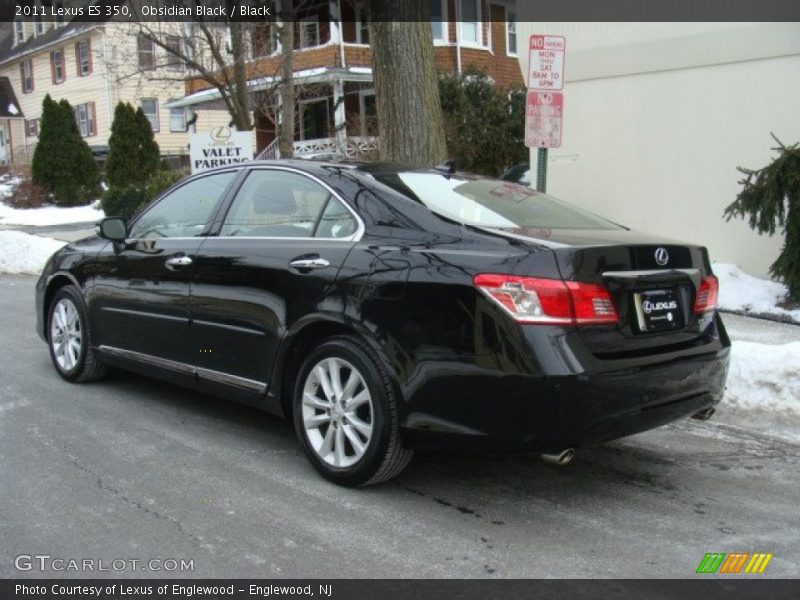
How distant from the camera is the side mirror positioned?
562 cm

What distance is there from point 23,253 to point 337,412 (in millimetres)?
11550

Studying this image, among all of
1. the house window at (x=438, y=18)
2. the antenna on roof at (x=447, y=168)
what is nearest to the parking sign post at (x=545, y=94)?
the antenna on roof at (x=447, y=168)

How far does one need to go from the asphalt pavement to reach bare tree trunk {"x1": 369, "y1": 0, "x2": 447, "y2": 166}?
13.1ft

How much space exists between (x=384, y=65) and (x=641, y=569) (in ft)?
20.5

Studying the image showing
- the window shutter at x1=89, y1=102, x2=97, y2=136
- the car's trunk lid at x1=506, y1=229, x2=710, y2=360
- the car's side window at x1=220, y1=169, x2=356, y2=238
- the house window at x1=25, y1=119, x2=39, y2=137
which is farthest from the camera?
the house window at x1=25, y1=119, x2=39, y2=137

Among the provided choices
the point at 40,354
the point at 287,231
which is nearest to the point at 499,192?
the point at 287,231

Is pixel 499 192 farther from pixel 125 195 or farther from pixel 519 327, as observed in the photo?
pixel 125 195

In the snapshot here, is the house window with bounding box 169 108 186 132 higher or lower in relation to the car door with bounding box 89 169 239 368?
higher

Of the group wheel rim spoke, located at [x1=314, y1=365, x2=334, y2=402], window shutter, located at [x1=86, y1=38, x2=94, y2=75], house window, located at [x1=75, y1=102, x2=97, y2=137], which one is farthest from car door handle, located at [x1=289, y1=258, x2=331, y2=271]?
house window, located at [x1=75, y1=102, x2=97, y2=137]

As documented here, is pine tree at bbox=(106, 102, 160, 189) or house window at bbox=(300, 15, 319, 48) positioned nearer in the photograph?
house window at bbox=(300, 15, 319, 48)

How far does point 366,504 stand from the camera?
4035mm

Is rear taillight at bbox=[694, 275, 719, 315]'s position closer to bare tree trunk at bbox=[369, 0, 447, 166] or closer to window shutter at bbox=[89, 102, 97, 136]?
bare tree trunk at bbox=[369, 0, 447, 166]

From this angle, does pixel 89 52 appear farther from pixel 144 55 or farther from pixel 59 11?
pixel 144 55

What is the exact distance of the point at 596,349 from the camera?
11.8 ft
